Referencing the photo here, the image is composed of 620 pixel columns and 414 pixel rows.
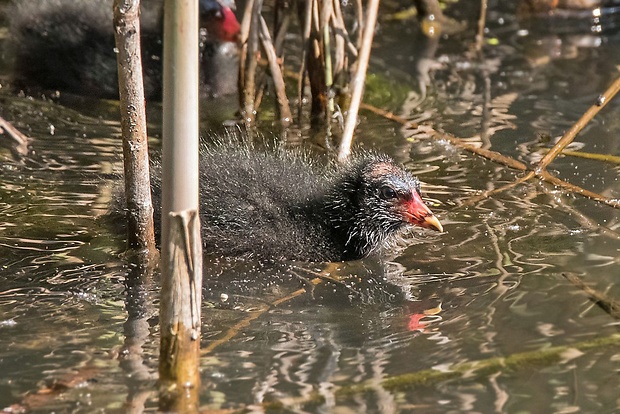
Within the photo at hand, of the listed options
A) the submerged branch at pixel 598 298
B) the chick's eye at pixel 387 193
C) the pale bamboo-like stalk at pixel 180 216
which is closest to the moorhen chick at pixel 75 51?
the chick's eye at pixel 387 193

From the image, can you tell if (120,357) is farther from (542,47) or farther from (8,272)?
(542,47)

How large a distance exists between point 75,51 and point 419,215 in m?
2.67

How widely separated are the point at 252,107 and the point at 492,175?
1452 millimetres

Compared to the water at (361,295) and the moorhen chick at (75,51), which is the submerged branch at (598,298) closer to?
the water at (361,295)

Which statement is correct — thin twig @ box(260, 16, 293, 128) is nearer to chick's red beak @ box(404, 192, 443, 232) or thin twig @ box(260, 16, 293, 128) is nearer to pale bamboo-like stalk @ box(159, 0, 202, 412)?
chick's red beak @ box(404, 192, 443, 232)

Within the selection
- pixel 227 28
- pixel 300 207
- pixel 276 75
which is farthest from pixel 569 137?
pixel 227 28

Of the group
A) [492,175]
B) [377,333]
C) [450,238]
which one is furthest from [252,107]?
[377,333]

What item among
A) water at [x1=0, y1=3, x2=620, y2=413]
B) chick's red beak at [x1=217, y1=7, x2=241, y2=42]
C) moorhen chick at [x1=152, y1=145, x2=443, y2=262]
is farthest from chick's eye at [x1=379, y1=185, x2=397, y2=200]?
chick's red beak at [x1=217, y1=7, x2=241, y2=42]

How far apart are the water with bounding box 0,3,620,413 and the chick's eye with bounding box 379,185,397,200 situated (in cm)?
22

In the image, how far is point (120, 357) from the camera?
287cm

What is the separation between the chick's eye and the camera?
398cm

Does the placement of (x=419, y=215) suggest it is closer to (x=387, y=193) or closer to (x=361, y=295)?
(x=387, y=193)

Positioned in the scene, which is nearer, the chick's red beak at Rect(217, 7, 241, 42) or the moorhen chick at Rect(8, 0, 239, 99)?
the moorhen chick at Rect(8, 0, 239, 99)

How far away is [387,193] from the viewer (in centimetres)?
399
